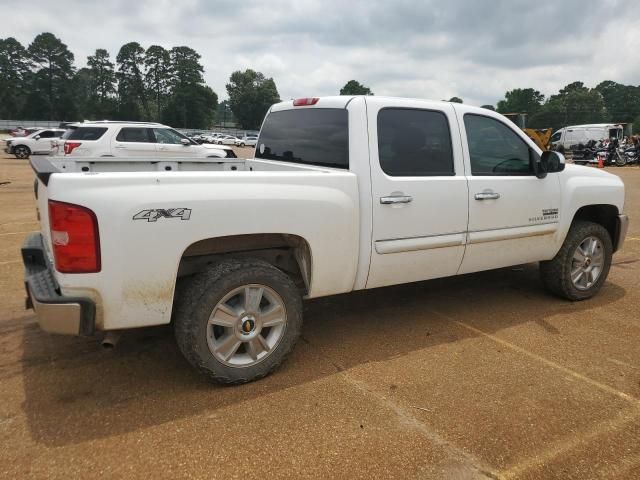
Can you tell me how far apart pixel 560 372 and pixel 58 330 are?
3200mm

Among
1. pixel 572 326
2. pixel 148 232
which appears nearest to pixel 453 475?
pixel 148 232

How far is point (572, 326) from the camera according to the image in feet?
13.9

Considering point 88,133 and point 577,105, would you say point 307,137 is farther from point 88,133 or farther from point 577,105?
point 577,105

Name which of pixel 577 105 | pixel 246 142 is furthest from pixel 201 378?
pixel 577 105

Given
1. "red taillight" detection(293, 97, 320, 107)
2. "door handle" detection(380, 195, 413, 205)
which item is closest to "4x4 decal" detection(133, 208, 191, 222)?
"door handle" detection(380, 195, 413, 205)

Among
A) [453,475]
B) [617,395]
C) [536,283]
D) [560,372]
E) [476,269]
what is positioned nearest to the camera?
[453,475]

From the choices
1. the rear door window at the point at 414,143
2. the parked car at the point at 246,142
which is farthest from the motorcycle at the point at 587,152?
the parked car at the point at 246,142

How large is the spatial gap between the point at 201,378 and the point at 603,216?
4372mm

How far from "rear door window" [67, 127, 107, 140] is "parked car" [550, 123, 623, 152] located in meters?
27.8

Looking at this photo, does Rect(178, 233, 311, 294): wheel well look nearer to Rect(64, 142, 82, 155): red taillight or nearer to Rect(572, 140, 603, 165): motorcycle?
Rect(64, 142, 82, 155): red taillight

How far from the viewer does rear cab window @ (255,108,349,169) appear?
3.60 m

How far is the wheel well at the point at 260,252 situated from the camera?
3061mm

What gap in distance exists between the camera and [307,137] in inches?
157

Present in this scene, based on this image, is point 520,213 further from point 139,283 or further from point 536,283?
point 139,283
